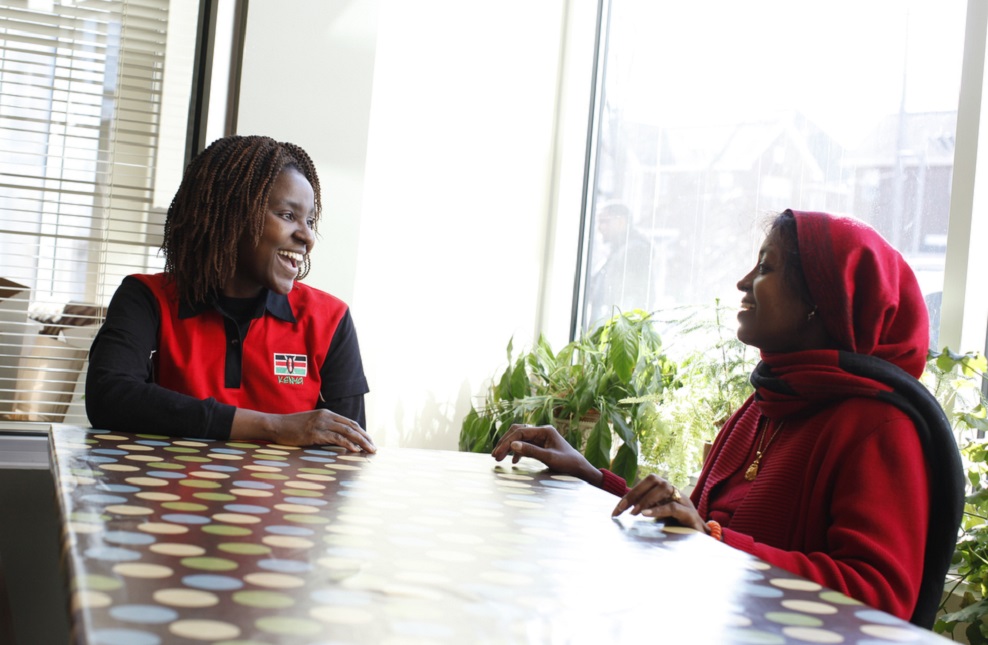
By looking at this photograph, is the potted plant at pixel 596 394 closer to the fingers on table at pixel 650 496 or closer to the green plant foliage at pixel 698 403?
the green plant foliage at pixel 698 403

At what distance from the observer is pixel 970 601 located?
2.11 m

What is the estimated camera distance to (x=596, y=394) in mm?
3293

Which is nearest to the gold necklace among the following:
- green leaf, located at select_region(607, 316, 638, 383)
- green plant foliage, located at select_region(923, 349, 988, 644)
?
green plant foliage, located at select_region(923, 349, 988, 644)

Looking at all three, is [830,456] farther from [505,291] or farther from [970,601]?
[505,291]

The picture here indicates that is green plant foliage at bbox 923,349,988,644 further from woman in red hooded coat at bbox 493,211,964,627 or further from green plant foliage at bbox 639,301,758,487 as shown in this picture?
A: green plant foliage at bbox 639,301,758,487

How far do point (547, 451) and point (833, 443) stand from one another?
21.2 inches

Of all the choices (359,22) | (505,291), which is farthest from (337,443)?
(505,291)

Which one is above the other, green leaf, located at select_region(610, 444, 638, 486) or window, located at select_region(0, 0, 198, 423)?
window, located at select_region(0, 0, 198, 423)

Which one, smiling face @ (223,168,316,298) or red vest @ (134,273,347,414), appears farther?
smiling face @ (223,168,316,298)

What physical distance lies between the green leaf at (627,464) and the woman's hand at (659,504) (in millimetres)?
1679

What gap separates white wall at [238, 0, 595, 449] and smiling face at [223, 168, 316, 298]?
2.55 feet

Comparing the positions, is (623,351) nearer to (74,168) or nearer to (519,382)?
(519,382)

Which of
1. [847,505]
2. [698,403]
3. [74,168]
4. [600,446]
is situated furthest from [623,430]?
[74,168]

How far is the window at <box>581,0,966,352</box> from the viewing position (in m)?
2.75
